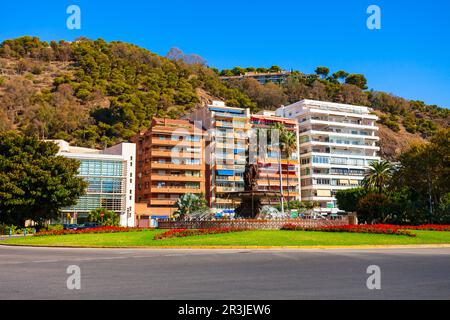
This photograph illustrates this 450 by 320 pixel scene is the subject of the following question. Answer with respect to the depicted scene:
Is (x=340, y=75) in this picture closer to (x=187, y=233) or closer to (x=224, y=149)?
(x=224, y=149)

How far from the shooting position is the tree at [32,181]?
51.2 meters

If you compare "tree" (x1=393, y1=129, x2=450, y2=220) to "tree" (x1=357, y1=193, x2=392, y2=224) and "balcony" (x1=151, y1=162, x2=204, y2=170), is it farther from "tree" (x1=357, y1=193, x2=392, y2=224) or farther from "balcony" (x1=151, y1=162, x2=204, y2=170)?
"balcony" (x1=151, y1=162, x2=204, y2=170)

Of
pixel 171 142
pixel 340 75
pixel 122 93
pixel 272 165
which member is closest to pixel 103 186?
pixel 171 142

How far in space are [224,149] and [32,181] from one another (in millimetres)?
53753

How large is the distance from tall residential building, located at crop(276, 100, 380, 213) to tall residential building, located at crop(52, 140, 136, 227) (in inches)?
1772

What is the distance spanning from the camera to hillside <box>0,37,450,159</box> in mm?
119250

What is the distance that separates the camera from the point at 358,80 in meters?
186

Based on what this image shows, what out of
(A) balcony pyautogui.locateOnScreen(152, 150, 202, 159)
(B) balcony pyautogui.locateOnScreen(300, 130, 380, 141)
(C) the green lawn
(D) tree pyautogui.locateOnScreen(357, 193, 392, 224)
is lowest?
(C) the green lawn

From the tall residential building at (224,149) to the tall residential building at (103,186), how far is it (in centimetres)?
2034

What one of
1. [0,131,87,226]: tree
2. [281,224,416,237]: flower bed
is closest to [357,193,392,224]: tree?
[281,224,416,237]: flower bed

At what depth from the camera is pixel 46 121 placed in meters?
115

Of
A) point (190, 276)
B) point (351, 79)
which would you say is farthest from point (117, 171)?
point (351, 79)

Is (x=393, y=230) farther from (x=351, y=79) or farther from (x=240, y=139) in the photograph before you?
(x=351, y=79)

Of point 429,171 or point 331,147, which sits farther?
point 331,147
